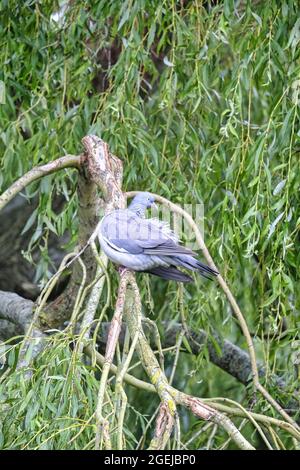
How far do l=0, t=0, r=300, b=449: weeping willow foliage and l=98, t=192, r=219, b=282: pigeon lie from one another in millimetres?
236

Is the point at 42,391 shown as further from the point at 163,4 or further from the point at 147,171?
the point at 163,4

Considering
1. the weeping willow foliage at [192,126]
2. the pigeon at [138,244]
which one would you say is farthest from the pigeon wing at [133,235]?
the weeping willow foliage at [192,126]

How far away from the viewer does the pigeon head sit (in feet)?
8.66

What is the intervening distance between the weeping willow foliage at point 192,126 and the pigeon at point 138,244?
24cm

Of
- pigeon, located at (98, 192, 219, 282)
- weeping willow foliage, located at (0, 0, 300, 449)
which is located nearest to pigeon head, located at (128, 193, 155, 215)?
pigeon, located at (98, 192, 219, 282)

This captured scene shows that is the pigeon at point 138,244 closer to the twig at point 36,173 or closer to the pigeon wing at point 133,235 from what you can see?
the pigeon wing at point 133,235

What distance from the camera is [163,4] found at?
299 cm

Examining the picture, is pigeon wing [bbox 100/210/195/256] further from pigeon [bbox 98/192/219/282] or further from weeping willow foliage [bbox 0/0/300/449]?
weeping willow foliage [bbox 0/0/300/449]

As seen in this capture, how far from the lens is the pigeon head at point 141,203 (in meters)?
2.64

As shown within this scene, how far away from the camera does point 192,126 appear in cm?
313

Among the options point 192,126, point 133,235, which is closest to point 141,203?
point 133,235

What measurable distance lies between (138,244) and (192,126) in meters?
0.74

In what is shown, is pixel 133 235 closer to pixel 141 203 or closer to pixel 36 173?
pixel 141 203

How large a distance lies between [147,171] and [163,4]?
1.87ft
